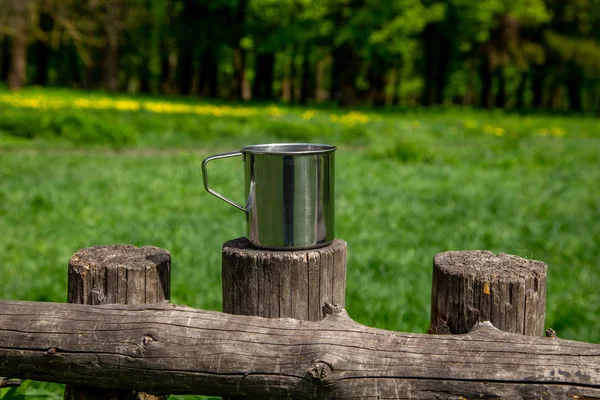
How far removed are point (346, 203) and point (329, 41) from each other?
22.1m

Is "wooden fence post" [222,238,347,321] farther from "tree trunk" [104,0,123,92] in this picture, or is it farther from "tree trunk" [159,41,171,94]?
"tree trunk" [159,41,171,94]

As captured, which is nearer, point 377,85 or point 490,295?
point 490,295

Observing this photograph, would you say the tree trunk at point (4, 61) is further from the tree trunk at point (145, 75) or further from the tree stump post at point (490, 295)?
the tree stump post at point (490, 295)

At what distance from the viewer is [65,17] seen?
87.7 ft

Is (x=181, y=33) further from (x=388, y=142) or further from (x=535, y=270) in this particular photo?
(x=535, y=270)

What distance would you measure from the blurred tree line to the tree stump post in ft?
80.2

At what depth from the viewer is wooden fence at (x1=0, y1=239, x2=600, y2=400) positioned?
2035 mm

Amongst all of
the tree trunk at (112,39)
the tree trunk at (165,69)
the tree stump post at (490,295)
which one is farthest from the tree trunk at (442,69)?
the tree stump post at (490,295)

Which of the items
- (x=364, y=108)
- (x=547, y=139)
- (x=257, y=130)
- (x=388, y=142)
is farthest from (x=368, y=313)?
(x=364, y=108)

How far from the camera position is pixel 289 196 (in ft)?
8.00

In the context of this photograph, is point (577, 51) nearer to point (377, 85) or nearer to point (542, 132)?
point (377, 85)

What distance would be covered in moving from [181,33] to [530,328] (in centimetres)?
3543

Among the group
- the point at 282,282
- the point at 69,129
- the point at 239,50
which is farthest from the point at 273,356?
the point at 239,50

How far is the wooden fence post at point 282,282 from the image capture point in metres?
2.39
